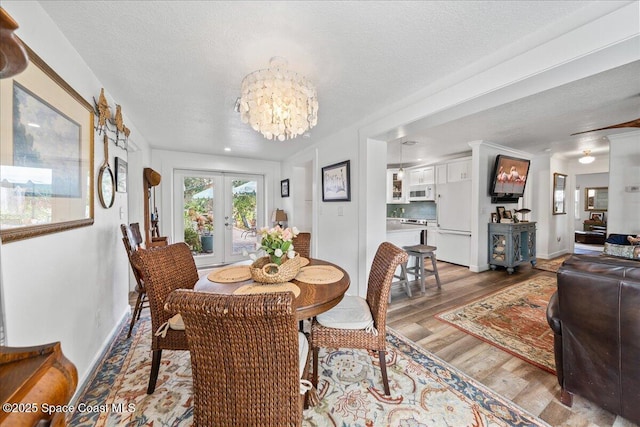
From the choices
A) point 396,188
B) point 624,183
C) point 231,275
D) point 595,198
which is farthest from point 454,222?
point 595,198

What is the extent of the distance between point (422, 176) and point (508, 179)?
1.66 m

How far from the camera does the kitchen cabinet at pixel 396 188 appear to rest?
6.12 metres

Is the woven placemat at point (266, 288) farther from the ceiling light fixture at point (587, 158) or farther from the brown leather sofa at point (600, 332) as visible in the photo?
the ceiling light fixture at point (587, 158)

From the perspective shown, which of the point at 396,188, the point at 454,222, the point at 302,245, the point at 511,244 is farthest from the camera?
the point at 396,188

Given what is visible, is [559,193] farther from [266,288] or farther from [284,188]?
[266,288]

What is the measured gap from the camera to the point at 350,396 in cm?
160

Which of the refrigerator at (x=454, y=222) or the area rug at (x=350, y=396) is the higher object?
the refrigerator at (x=454, y=222)

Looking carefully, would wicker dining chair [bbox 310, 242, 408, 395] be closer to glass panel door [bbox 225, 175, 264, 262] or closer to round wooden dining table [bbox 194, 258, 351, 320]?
round wooden dining table [bbox 194, 258, 351, 320]

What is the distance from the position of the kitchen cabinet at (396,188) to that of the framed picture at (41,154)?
18.6 feet

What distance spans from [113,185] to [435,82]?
3.09 metres

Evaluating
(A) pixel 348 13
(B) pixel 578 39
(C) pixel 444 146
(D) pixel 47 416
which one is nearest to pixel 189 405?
(D) pixel 47 416

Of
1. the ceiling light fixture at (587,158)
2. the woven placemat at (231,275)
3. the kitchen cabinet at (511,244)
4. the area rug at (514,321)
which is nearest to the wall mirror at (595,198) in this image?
the ceiling light fixture at (587,158)

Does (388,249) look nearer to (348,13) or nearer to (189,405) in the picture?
(348,13)

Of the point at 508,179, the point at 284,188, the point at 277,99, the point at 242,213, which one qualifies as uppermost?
the point at 277,99
